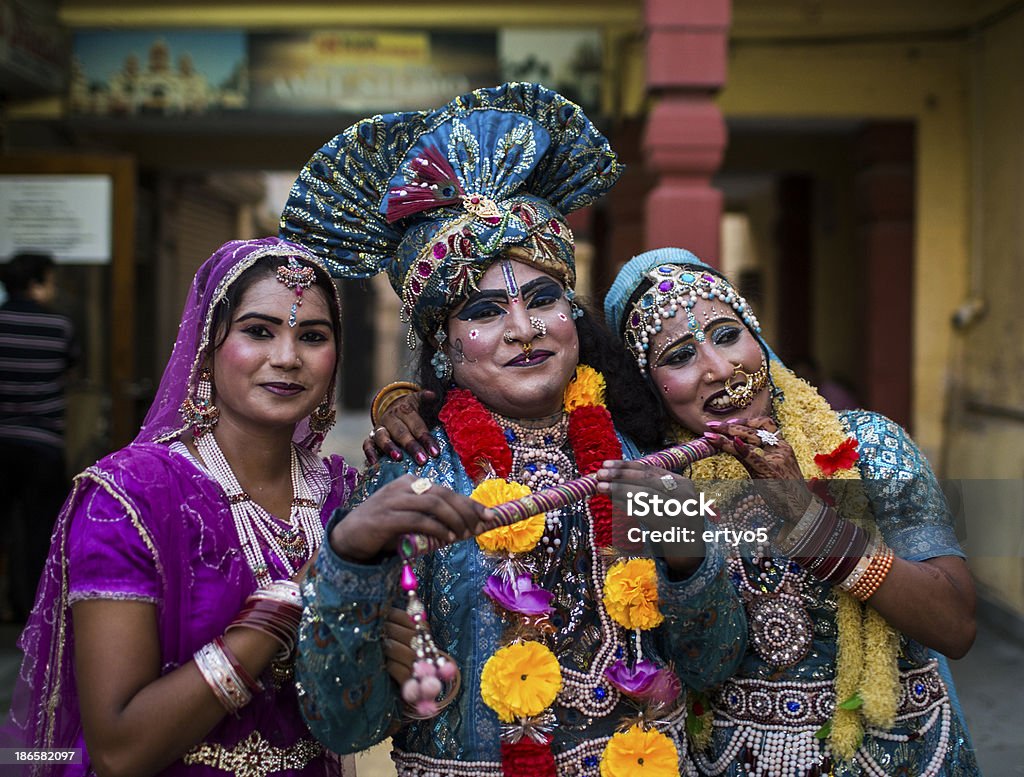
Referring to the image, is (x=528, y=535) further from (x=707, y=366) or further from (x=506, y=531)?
(x=707, y=366)

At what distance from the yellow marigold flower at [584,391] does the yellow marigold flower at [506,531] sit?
0.27 metres

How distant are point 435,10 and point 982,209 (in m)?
3.98

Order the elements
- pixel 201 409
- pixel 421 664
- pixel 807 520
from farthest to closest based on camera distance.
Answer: pixel 201 409
pixel 807 520
pixel 421 664

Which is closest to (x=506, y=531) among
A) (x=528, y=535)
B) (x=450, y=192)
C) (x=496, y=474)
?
(x=528, y=535)

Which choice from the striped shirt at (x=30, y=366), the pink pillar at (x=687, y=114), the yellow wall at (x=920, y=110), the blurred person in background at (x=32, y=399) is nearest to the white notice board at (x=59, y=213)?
the blurred person in background at (x=32, y=399)

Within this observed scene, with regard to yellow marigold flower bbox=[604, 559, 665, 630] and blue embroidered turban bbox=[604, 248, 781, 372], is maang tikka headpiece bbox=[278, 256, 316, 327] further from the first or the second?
yellow marigold flower bbox=[604, 559, 665, 630]

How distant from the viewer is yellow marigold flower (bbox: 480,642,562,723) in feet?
6.07

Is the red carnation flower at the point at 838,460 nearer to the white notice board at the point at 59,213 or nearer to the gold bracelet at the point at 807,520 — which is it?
the gold bracelet at the point at 807,520

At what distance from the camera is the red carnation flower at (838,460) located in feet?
6.40

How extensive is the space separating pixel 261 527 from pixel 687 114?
3.59 metres

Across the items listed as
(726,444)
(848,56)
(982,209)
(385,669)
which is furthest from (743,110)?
(385,669)

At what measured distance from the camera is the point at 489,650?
192 centimetres

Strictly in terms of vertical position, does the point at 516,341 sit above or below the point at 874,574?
above

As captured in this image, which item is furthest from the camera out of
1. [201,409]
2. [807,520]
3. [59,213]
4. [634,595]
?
[59,213]
